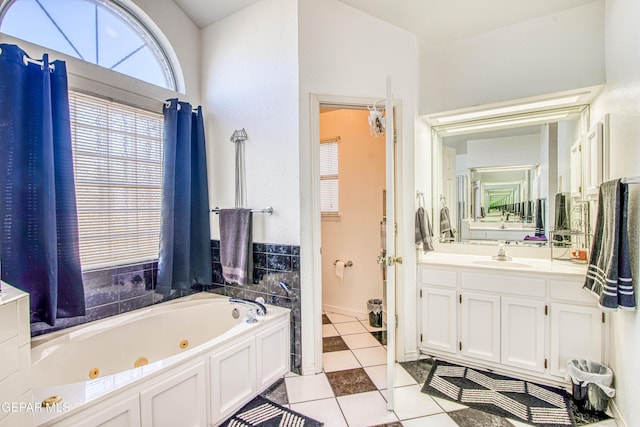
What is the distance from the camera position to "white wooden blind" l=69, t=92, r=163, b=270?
6.79ft

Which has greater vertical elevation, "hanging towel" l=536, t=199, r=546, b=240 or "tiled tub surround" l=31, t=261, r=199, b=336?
"hanging towel" l=536, t=199, r=546, b=240

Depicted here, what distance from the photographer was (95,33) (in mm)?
2170

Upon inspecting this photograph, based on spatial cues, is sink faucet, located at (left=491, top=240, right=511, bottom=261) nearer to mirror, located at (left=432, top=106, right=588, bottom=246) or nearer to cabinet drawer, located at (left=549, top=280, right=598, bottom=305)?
mirror, located at (left=432, top=106, right=588, bottom=246)

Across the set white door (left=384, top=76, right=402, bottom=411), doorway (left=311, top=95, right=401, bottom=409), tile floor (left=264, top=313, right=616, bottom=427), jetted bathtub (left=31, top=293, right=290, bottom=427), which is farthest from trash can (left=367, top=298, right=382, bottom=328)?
white door (left=384, top=76, right=402, bottom=411)

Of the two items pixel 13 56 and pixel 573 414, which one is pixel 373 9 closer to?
pixel 13 56

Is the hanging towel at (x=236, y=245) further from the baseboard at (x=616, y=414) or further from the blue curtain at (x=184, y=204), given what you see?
the baseboard at (x=616, y=414)

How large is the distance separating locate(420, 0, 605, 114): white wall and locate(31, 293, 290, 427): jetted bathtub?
2297 mm

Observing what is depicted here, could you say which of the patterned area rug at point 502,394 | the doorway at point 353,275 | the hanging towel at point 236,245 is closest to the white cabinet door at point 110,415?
the hanging towel at point 236,245

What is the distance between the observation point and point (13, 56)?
164 centimetres

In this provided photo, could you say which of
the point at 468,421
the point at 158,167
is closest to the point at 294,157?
the point at 158,167

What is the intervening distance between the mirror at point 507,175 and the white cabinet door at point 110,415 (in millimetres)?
2647

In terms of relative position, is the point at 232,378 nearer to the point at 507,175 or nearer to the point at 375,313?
the point at 375,313

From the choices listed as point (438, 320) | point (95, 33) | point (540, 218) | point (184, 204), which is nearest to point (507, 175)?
point (540, 218)

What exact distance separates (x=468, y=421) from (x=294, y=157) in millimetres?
2057
